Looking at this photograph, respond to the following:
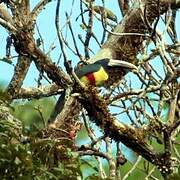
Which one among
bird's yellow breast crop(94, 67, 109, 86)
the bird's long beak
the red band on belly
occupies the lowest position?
the red band on belly

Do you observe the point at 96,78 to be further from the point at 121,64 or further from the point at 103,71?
the point at 121,64

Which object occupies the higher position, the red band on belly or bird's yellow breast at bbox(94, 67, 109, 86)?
bird's yellow breast at bbox(94, 67, 109, 86)

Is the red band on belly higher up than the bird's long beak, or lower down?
lower down

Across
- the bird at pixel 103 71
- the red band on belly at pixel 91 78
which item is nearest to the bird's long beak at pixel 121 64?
the bird at pixel 103 71

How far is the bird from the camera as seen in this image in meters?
3.89

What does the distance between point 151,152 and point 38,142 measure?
3.61 feet

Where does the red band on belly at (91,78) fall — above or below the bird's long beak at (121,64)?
below

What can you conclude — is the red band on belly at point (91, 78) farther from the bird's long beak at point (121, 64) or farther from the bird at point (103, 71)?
the bird's long beak at point (121, 64)

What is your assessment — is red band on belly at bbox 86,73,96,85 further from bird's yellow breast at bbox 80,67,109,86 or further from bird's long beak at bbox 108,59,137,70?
bird's long beak at bbox 108,59,137,70

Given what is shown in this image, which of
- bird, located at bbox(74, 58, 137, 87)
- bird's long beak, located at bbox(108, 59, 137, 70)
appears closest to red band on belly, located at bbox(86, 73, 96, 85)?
bird, located at bbox(74, 58, 137, 87)

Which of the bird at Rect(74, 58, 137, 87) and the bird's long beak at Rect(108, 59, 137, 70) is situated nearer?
the bird at Rect(74, 58, 137, 87)

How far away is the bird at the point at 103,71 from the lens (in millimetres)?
3889

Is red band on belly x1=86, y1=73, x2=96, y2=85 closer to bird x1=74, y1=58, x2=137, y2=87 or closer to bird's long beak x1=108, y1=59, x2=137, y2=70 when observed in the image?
bird x1=74, y1=58, x2=137, y2=87

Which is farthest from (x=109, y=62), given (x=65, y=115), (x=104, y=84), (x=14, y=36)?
(x=14, y=36)
